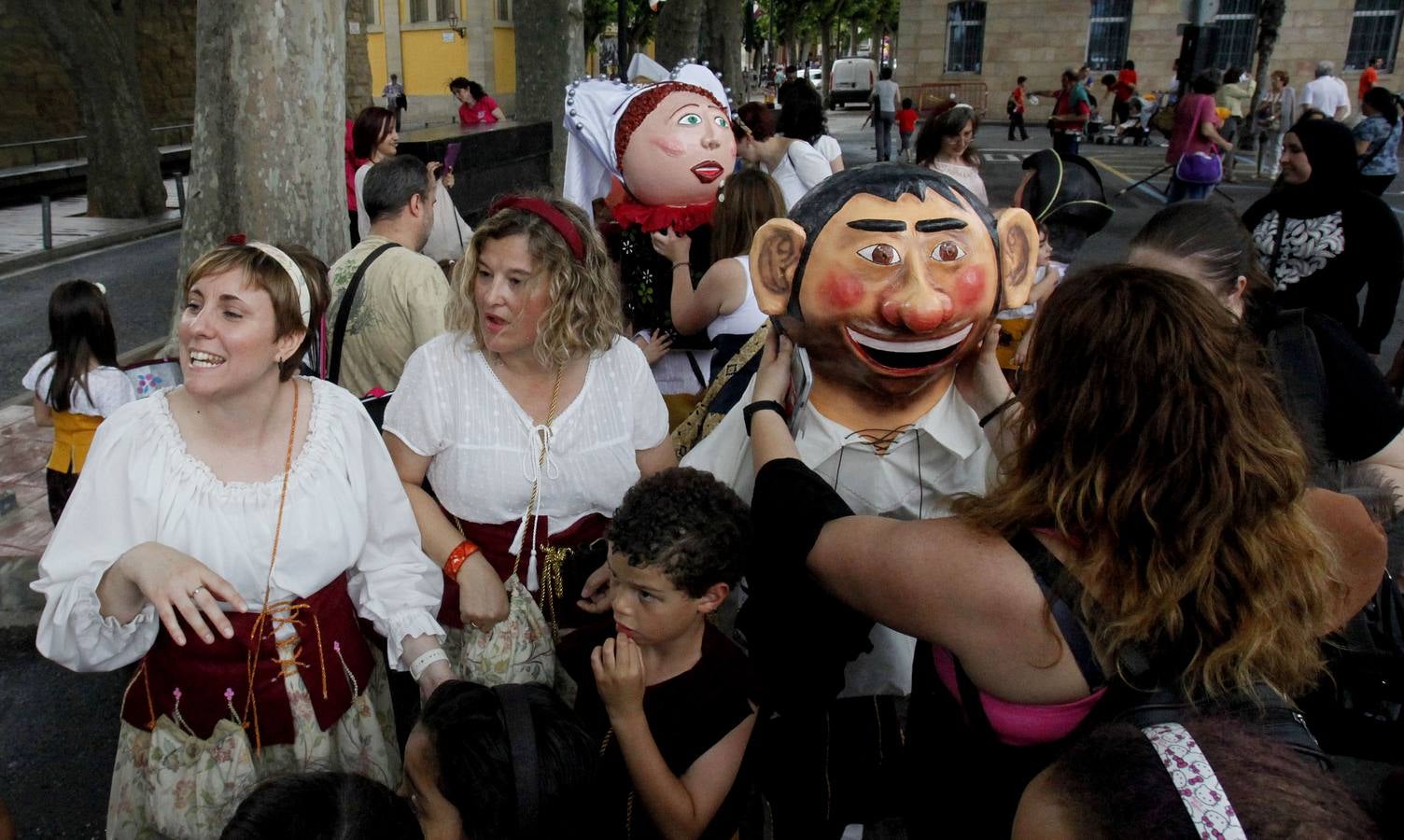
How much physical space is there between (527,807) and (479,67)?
31.4m

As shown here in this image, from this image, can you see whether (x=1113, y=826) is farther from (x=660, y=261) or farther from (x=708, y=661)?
(x=660, y=261)

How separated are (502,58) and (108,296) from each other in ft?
78.3

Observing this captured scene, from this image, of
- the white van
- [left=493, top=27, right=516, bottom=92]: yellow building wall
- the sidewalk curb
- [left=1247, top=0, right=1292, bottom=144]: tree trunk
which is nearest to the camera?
the sidewalk curb

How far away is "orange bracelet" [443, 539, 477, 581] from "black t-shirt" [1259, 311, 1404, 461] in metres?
2.09

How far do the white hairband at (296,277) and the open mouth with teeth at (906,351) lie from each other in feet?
3.79

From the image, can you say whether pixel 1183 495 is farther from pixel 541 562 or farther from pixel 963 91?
pixel 963 91

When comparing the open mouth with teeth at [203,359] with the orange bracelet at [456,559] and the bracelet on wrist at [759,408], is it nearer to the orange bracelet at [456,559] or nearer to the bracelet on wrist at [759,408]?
the orange bracelet at [456,559]

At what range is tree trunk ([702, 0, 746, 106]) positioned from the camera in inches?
680

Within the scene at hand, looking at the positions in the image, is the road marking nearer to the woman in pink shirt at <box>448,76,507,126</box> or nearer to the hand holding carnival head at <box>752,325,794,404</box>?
the woman in pink shirt at <box>448,76,507,126</box>

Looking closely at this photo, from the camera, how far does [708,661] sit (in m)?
1.88

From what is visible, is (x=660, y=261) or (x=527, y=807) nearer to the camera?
(x=527, y=807)

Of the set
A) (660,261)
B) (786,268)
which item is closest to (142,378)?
(660,261)

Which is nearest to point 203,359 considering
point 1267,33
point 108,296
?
point 108,296

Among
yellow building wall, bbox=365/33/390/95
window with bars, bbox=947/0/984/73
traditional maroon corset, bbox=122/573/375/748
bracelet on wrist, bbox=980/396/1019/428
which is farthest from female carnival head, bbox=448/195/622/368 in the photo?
yellow building wall, bbox=365/33/390/95
